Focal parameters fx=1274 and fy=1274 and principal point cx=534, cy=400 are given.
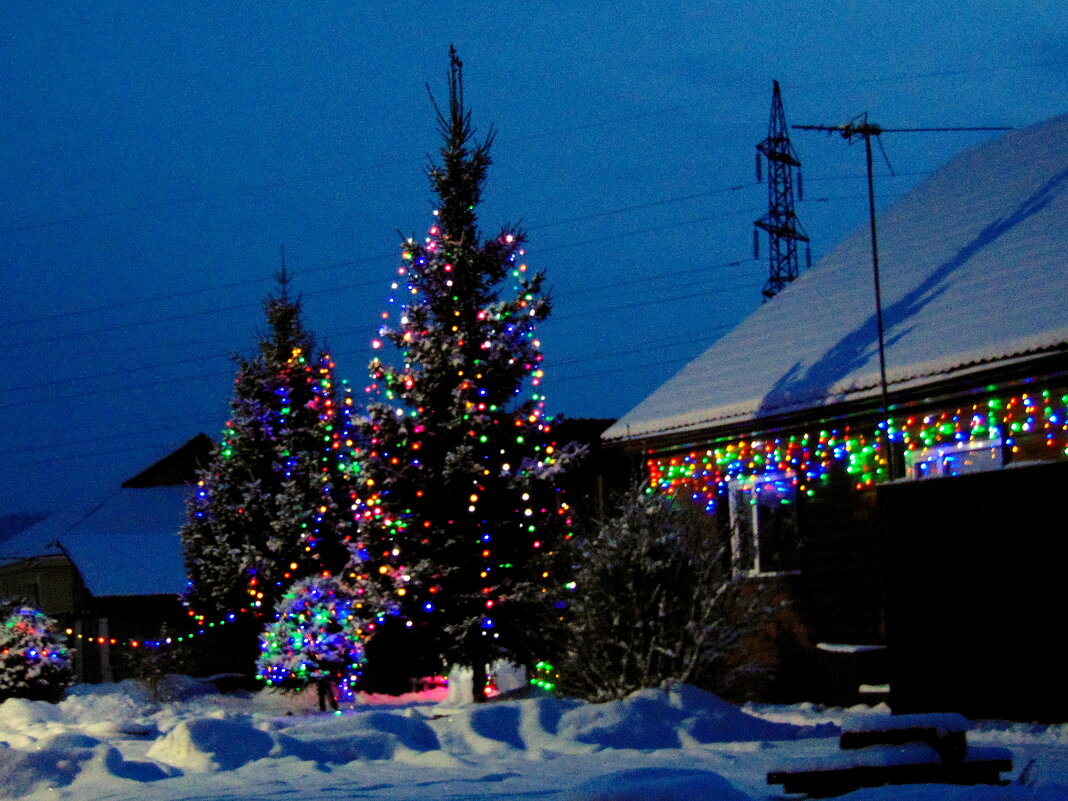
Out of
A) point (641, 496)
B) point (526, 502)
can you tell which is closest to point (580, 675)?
point (641, 496)

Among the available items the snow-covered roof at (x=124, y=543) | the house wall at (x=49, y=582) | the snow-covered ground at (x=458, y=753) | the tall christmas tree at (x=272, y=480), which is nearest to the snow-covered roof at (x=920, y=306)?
the snow-covered ground at (x=458, y=753)

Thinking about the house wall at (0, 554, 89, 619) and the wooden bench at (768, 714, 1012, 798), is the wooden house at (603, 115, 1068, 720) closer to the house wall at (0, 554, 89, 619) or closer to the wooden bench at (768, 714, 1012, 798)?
the wooden bench at (768, 714, 1012, 798)

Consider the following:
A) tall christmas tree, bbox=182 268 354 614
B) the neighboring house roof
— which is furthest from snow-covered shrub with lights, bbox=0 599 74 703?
the neighboring house roof

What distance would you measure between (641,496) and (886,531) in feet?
9.03

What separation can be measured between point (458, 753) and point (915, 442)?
6438 mm

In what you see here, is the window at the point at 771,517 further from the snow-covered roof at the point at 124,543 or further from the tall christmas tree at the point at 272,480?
the snow-covered roof at the point at 124,543

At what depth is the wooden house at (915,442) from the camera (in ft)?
36.1

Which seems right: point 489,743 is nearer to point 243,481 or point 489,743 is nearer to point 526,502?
point 526,502

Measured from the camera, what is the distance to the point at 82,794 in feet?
34.4

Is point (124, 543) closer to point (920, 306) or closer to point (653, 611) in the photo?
point (653, 611)

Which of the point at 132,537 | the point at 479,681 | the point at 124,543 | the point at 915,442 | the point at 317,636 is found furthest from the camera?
the point at 132,537

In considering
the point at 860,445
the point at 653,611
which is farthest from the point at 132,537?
the point at 653,611

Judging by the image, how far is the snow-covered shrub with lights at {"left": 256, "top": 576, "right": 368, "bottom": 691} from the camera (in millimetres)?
22156

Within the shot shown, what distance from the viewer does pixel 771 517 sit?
16875mm
